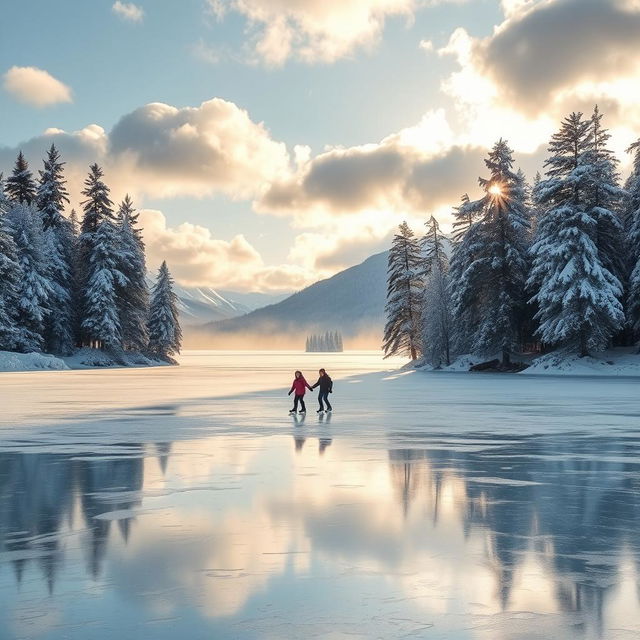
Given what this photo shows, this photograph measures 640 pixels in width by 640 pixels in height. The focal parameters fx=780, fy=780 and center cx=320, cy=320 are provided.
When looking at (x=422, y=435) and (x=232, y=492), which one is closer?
(x=232, y=492)

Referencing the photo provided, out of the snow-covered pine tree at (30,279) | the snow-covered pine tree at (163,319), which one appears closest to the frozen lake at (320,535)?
the snow-covered pine tree at (30,279)

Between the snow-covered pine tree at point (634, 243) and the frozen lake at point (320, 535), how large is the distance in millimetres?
39548

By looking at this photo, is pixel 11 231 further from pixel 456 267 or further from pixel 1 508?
pixel 1 508

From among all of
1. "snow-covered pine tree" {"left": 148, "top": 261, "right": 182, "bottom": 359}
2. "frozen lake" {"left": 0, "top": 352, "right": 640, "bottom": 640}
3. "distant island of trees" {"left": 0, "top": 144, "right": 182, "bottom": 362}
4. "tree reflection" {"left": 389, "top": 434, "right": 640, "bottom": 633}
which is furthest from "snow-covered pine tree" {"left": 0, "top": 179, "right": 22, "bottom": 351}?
"tree reflection" {"left": 389, "top": 434, "right": 640, "bottom": 633}

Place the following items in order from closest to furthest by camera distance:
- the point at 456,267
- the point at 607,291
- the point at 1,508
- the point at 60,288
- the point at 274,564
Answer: the point at 274,564, the point at 1,508, the point at 607,291, the point at 456,267, the point at 60,288

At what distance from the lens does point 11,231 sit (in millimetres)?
72625

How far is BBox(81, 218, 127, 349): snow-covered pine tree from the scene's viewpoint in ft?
273

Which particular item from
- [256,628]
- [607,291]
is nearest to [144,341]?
[607,291]

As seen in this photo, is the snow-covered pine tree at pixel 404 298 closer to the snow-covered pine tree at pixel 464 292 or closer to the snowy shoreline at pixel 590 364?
the snow-covered pine tree at pixel 464 292

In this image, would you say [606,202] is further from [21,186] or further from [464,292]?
[21,186]

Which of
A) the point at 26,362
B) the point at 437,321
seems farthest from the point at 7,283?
the point at 437,321

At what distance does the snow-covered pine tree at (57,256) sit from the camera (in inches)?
3221

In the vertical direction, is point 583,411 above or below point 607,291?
below

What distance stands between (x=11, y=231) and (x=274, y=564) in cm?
7222
